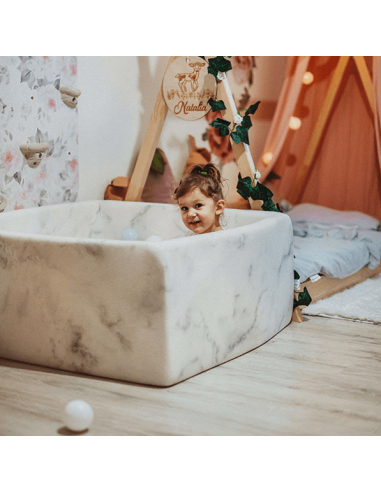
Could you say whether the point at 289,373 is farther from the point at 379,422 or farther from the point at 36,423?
the point at 36,423

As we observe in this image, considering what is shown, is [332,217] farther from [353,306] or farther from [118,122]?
[118,122]

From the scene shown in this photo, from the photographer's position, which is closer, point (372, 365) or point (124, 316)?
point (124, 316)

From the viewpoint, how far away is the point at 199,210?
2.21 metres

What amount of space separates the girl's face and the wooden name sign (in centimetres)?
47

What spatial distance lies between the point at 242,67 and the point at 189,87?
4.65 ft

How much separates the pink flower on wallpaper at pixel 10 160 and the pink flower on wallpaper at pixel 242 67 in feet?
6.39

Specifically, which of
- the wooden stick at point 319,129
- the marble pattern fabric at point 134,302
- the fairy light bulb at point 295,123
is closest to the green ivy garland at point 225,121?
the marble pattern fabric at point 134,302

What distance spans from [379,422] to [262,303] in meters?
0.67

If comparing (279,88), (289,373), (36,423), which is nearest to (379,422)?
(289,373)

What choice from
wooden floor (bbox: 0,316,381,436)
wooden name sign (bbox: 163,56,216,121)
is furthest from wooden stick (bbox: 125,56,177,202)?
wooden floor (bbox: 0,316,381,436)

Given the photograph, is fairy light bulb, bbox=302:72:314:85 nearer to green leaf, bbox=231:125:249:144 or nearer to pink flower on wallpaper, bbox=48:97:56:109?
green leaf, bbox=231:125:249:144

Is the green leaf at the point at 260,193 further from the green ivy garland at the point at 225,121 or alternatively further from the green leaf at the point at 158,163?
the green leaf at the point at 158,163

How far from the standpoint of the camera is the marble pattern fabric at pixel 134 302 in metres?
1.56

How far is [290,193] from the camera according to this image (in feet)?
13.3
